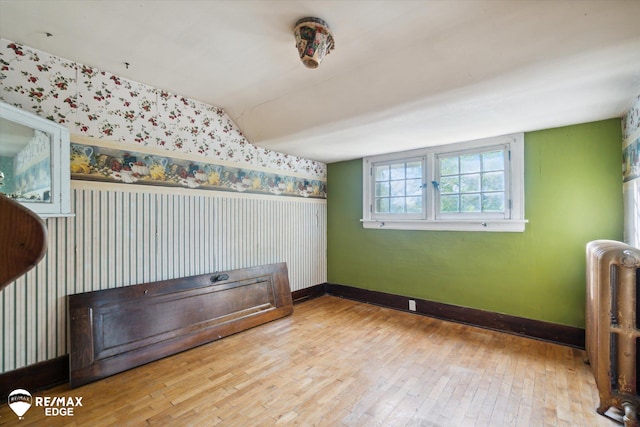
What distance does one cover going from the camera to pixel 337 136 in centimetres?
303

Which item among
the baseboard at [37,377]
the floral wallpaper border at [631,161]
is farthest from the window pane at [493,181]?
the baseboard at [37,377]

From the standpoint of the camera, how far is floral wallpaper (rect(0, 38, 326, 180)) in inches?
76.7

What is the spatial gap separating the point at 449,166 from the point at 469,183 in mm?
305

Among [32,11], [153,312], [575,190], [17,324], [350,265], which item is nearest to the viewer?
[32,11]

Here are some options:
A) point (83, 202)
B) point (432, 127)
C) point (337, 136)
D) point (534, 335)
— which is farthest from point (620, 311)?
point (83, 202)

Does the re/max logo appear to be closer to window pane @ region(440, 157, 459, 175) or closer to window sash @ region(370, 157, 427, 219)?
window sash @ region(370, 157, 427, 219)

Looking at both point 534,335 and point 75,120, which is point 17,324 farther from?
point 534,335

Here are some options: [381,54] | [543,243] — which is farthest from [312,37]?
[543,243]

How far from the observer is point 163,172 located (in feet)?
8.64

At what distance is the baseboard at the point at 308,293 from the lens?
396 centimetres

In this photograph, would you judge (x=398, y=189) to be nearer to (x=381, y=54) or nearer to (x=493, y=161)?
(x=493, y=161)

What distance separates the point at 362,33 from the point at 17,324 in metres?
3.00

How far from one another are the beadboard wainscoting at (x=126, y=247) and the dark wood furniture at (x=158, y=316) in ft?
0.37

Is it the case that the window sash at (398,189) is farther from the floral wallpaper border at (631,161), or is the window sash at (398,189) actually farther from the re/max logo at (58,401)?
the re/max logo at (58,401)
